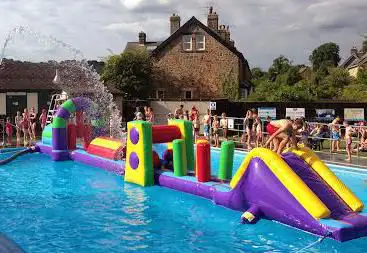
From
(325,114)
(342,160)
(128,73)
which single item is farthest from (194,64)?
(342,160)

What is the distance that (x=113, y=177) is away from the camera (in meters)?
→ 12.8

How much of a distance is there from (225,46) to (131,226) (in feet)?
92.3

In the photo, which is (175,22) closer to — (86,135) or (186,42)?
(186,42)

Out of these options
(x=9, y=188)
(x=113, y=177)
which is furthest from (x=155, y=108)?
(x=9, y=188)

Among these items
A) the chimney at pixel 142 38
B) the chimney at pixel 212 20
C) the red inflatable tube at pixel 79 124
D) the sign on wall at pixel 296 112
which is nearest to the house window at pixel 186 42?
the chimney at pixel 212 20

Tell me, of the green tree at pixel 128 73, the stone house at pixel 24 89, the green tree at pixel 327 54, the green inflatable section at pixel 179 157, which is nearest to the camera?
the green inflatable section at pixel 179 157

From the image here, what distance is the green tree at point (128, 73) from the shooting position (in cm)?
3209

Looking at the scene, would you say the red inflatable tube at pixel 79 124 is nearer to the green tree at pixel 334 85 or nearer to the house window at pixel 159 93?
the house window at pixel 159 93

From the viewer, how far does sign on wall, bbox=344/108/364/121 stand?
2377 centimetres

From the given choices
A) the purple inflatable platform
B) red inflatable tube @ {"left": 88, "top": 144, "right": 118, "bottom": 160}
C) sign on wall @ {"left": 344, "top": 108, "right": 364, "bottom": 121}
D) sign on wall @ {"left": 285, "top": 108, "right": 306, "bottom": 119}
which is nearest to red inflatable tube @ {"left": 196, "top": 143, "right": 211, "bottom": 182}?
the purple inflatable platform

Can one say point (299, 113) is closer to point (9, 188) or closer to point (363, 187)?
point (363, 187)

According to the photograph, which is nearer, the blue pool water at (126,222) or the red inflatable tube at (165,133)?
the blue pool water at (126,222)

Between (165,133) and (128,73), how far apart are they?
2103cm

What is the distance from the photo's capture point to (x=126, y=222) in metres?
8.37
